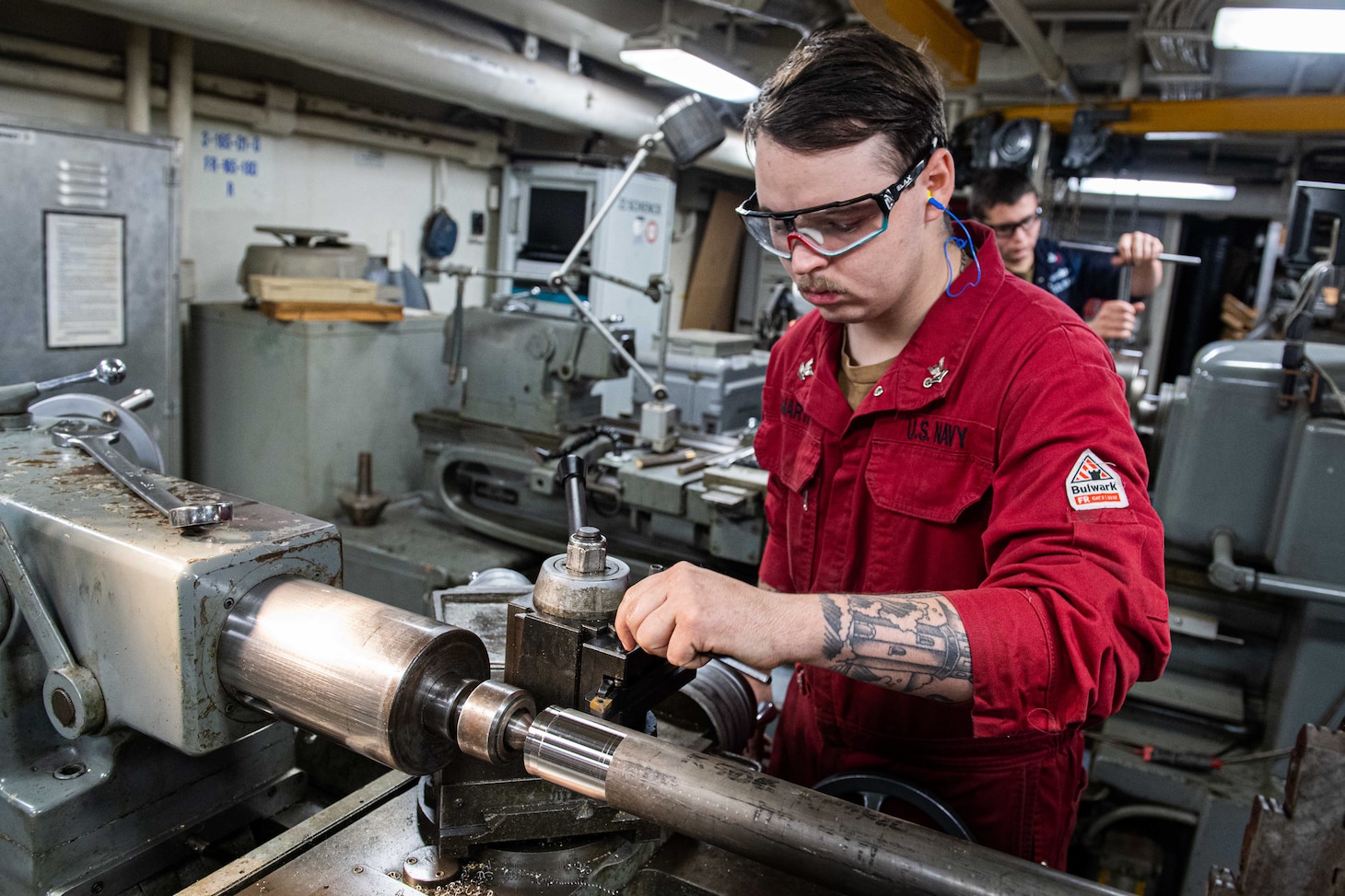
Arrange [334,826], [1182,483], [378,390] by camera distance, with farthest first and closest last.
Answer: [378,390]
[1182,483]
[334,826]

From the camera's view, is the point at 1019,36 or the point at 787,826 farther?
the point at 1019,36

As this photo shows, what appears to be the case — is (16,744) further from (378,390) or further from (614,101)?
(614,101)

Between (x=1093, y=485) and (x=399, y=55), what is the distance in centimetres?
286

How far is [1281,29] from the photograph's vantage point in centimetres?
249

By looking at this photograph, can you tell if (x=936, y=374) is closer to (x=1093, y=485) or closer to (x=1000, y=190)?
(x=1093, y=485)

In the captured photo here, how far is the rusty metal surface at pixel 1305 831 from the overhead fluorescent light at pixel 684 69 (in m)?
2.88

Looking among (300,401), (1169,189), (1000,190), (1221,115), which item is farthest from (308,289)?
(1169,189)

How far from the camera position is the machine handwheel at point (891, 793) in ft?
3.27

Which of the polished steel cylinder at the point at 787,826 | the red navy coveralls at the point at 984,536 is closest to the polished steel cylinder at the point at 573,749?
the polished steel cylinder at the point at 787,826

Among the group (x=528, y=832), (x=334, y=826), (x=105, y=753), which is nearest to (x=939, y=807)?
(x=528, y=832)

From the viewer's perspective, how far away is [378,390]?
3.08m

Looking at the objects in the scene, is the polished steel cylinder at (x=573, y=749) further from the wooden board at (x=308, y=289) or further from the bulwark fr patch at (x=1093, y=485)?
the wooden board at (x=308, y=289)

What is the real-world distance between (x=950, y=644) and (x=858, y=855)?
0.20m

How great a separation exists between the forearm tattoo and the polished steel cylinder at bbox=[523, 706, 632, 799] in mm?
200
